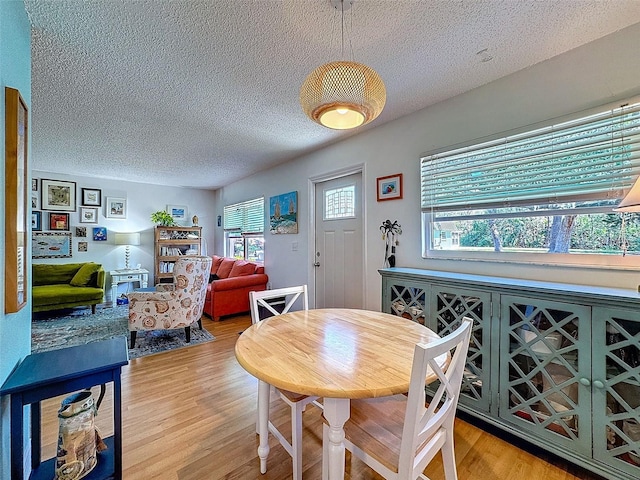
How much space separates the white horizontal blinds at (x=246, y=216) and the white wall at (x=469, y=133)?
1.24 meters

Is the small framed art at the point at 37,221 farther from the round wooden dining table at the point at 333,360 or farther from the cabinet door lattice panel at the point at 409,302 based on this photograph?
the cabinet door lattice panel at the point at 409,302

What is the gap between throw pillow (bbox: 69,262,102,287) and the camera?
4.29 meters

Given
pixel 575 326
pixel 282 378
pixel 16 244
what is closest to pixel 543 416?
pixel 575 326

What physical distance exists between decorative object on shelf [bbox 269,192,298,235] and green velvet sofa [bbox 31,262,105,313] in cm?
299

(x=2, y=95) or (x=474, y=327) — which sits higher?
(x=2, y=95)

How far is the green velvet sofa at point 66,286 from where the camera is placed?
3.83m

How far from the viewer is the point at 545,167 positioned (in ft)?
5.88

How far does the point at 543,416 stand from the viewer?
1458 mm

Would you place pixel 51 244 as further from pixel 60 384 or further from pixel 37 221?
pixel 60 384

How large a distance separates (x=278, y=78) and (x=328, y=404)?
2.10 m

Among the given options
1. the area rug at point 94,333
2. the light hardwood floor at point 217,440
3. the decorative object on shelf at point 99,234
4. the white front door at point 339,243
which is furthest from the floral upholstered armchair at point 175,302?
the decorative object on shelf at point 99,234

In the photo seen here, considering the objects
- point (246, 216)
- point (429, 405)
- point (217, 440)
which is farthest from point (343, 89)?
point (246, 216)

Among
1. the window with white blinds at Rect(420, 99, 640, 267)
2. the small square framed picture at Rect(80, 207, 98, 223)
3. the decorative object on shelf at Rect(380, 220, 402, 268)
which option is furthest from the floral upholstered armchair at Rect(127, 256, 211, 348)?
the small square framed picture at Rect(80, 207, 98, 223)

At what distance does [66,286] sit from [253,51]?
4890mm
